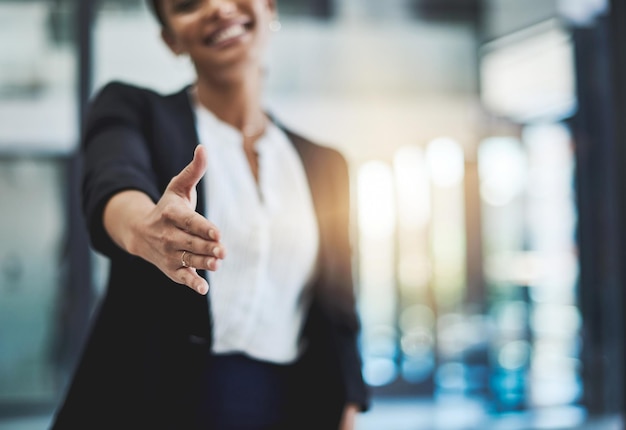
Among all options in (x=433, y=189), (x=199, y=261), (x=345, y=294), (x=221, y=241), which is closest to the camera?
(x=199, y=261)

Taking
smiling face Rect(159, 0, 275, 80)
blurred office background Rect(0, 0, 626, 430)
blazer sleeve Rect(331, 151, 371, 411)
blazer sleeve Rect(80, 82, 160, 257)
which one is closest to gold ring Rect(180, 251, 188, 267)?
blazer sleeve Rect(80, 82, 160, 257)

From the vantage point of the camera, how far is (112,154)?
19.4 inches

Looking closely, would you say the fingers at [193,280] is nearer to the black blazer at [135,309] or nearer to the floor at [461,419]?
the black blazer at [135,309]

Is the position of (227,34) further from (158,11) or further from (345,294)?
(345,294)

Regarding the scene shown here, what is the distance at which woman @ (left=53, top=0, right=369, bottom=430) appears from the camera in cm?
48

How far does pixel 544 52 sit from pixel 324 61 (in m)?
1.22

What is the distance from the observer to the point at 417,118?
3.05 metres

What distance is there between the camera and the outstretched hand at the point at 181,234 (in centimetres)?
32

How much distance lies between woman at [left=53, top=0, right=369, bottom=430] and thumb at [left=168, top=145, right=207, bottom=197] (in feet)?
0.24

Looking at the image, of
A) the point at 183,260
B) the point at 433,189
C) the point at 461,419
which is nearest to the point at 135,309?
the point at 183,260

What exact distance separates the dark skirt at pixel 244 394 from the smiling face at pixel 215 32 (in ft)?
0.81

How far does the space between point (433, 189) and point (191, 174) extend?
322 cm

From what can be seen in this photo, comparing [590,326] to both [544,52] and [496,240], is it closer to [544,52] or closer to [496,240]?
[496,240]

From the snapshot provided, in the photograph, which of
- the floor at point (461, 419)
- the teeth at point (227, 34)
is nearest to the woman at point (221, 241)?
the teeth at point (227, 34)
